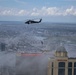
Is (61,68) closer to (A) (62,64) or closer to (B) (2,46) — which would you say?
(A) (62,64)

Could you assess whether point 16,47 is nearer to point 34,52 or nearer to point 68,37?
point 34,52

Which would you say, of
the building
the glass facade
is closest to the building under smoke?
the building

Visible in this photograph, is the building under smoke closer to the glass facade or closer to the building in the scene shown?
the building

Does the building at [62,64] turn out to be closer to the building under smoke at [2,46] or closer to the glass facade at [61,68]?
the glass facade at [61,68]

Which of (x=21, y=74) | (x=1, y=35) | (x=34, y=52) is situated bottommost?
(x=21, y=74)

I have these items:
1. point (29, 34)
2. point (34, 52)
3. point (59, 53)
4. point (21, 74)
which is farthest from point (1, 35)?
point (59, 53)

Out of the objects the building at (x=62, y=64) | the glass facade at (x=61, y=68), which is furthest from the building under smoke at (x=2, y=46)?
the glass facade at (x=61, y=68)

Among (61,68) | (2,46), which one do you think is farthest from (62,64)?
(2,46)

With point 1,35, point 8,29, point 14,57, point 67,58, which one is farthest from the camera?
point 1,35
